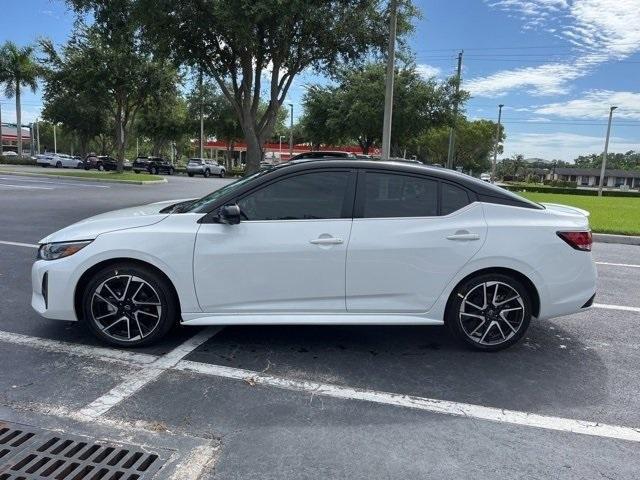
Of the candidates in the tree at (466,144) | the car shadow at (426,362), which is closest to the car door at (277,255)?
the car shadow at (426,362)

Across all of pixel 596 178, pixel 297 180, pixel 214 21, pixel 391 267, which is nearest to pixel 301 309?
pixel 391 267

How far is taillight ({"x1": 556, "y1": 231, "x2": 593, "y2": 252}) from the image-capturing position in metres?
4.19

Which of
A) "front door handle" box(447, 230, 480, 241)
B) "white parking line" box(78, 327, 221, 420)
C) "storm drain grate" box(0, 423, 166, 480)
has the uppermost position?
A: "front door handle" box(447, 230, 480, 241)

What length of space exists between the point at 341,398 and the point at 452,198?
189 cm

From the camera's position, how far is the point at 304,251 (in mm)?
3979

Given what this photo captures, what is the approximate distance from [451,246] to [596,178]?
382 ft

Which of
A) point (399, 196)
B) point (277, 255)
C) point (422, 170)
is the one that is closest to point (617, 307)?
point (422, 170)

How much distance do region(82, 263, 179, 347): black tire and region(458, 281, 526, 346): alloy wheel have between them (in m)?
2.41

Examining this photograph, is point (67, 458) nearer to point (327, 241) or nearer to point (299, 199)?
point (327, 241)

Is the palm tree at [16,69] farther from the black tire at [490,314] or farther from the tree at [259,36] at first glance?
the black tire at [490,314]

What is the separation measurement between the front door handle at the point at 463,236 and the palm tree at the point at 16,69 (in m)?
49.2

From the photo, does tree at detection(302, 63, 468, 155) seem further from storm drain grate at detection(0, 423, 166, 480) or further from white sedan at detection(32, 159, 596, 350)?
storm drain grate at detection(0, 423, 166, 480)

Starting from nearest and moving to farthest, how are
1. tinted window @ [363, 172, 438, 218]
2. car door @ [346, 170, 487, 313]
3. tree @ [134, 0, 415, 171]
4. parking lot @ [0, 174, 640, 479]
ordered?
parking lot @ [0, 174, 640, 479]
car door @ [346, 170, 487, 313]
tinted window @ [363, 172, 438, 218]
tree @ [134, 0, 415, 171]

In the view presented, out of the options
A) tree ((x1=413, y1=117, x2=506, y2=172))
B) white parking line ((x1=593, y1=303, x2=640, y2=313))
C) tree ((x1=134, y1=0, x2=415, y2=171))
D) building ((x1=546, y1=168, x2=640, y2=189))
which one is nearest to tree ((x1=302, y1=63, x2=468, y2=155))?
tree ((x1=134, y1=0, x2=415, y2=171))
